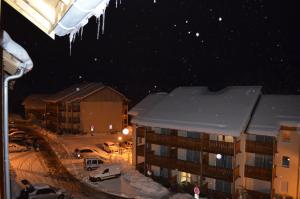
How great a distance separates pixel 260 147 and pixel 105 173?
1416cm

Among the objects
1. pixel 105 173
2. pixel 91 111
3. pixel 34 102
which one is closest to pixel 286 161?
pixel 105 173

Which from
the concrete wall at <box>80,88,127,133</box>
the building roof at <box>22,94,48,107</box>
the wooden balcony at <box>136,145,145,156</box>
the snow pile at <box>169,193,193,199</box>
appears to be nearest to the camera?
the snow pile at <box>169,193,193,199</box>

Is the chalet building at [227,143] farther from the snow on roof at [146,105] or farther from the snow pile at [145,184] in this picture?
the snow on roof at [146,105]

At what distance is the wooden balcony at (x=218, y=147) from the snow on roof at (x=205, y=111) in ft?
3.65

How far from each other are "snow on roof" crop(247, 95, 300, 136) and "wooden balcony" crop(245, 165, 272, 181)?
289 centimetres

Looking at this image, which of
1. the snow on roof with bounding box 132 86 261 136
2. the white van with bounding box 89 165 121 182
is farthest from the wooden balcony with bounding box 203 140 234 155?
the white van with bounding box 89 165 121 182

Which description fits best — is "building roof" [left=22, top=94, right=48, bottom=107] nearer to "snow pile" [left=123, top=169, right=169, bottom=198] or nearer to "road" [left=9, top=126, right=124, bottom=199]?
"road" [left=9, top=126, right=124, bottom=199]

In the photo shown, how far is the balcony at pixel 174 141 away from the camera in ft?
85.5

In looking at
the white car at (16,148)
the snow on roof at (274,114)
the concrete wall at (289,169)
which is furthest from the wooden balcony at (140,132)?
the white car at (16,148)

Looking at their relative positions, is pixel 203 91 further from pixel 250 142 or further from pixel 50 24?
pixel 50 24

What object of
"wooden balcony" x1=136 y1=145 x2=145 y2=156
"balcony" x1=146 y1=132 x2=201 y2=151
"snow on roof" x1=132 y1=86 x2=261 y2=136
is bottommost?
"wooden balcony" x1=136 y1=145 x2=145 y2=156

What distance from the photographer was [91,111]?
50.1m

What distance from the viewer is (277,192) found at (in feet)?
74.4

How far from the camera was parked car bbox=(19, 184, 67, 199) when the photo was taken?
70.1 feet
